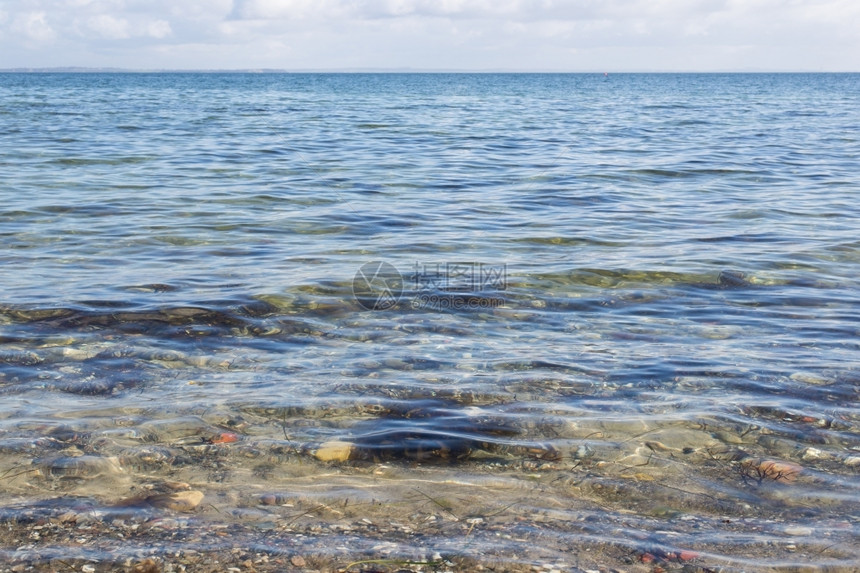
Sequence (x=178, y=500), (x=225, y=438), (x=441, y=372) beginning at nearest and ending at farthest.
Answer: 1. (x=178, y=500)
2. (x=225, y=438)
3. (x=441, y=372)

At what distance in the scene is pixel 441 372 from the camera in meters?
6.16

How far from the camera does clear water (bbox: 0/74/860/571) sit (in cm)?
393

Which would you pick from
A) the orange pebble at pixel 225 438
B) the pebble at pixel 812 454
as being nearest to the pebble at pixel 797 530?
the pebble at pixel 812 454

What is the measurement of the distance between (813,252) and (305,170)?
453 inches

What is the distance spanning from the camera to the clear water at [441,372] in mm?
3934

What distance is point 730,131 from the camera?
29.6 meters

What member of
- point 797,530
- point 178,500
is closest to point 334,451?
point 178,500

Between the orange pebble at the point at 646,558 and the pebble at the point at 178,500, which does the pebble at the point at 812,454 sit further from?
the pebble at the point at 178,500

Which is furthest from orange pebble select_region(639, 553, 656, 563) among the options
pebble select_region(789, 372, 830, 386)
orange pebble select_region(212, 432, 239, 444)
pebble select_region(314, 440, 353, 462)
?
pebble select_region(789, 372, 830, 386)

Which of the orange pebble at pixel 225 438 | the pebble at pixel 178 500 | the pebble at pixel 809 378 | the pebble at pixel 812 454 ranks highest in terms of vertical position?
the pebble at pixel 809 378

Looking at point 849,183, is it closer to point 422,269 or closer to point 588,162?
point 588,162

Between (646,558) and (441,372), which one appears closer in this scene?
(646,558)

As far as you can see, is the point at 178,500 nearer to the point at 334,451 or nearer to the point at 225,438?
the point at 225,438

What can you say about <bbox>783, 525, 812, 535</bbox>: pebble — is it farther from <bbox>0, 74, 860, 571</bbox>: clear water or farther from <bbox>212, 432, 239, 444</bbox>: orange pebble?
<bbox>212, 432, 239, 444</bbox>: orange pebble
